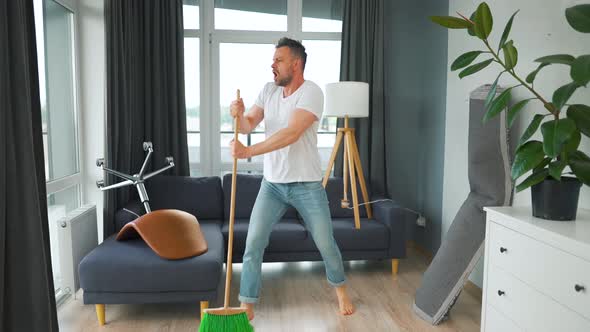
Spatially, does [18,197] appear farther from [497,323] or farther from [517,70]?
[517,70]

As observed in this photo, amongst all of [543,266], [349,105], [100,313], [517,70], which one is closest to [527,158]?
[543,266]

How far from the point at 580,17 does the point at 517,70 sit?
1154 millimetres

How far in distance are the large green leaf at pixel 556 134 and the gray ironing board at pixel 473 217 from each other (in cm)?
100

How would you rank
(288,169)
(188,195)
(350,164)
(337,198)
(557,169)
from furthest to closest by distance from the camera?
(337,198) < (188,195) < (350,164) < (288,169) < (557,169)

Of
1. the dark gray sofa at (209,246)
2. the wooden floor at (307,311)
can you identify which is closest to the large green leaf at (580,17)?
the wooden floor at (307,311)

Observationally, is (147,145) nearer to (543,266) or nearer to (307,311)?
(307,311)

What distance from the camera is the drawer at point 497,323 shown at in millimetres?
2033

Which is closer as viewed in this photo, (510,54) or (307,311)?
(510,54)

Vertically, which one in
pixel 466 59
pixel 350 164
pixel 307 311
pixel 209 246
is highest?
pixel 466 59

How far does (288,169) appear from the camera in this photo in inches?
103

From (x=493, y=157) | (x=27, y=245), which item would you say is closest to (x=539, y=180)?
(x=493, y=157)

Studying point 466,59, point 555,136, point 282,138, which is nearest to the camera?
point 555,136

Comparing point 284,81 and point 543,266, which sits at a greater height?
point 284,81

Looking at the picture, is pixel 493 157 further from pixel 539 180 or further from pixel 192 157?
pixel 192 157
